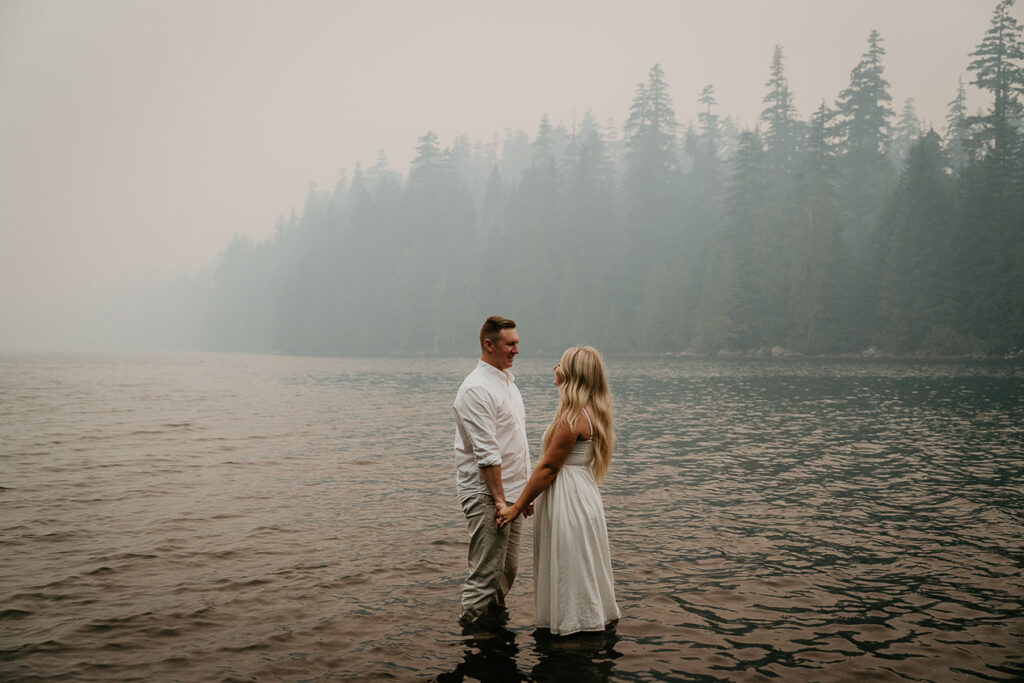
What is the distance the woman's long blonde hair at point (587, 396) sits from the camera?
559cm

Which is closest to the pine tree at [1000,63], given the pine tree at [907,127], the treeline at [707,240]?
the treeline at [707,240]

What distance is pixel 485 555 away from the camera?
20.0 ft

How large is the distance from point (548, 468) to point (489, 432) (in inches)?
24.6

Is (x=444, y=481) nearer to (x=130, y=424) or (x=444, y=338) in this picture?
(x=130, y=424)

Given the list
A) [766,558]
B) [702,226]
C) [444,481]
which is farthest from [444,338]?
[766,558]

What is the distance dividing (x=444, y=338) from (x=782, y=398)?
7667cm

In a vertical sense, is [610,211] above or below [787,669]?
above

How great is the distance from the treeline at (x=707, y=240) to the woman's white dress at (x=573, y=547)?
66.5 metres

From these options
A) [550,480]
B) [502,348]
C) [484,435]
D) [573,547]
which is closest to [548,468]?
[550,480]

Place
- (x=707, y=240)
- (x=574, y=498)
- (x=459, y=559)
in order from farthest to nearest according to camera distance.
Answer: (x=707, y=240)
(x=459, y=559)
(x=574, y=498)

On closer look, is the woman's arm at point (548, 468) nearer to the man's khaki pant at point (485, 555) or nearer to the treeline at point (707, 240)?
the man's khaki pant at point (485, 555)

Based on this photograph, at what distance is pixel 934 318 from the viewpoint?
6212 centimetres

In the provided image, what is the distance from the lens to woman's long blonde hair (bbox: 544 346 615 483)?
18.4ft

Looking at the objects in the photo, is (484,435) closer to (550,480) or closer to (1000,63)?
(550,480)
